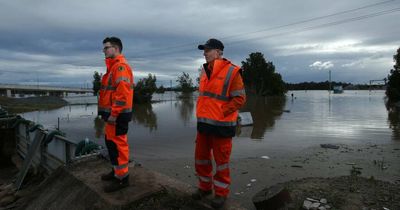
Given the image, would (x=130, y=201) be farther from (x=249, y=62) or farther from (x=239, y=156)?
(x=249, y=62)

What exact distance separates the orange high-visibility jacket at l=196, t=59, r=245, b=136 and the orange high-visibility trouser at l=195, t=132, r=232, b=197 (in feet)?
0.68

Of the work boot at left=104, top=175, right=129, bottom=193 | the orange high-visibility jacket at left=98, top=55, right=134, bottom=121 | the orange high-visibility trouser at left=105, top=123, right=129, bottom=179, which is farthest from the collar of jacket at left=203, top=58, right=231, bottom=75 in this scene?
the work boot at left=104, top=175, right=129, bottom=193

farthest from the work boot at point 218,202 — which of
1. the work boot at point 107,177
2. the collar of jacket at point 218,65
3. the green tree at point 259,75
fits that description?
the green tree at point 259,75

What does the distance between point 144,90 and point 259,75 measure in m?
35.0

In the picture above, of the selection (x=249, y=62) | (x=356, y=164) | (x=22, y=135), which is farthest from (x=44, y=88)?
(x=356, y=164)

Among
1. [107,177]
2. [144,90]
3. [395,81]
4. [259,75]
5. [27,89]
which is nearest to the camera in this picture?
[107,177]

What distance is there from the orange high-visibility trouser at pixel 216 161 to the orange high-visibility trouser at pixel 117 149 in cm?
104

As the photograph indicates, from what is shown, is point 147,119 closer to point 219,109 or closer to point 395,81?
point 219,109

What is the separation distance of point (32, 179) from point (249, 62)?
245ft

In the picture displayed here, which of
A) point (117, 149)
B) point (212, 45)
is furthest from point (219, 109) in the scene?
point (117, 149)

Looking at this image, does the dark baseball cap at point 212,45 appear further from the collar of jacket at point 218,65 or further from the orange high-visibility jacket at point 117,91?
the orange high-visibility jacket at point 117,91

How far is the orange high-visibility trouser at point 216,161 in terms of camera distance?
365cm

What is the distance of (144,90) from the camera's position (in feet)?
187

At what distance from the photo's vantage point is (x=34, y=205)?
17.6 ft
